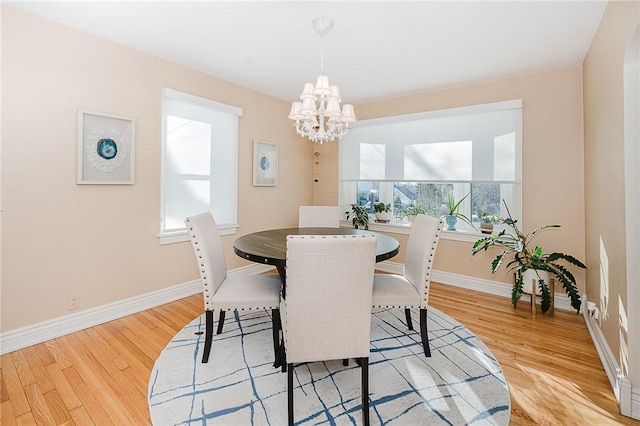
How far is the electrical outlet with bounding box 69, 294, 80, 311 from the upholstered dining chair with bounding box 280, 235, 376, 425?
2.13m

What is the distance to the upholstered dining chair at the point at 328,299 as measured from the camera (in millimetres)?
1469

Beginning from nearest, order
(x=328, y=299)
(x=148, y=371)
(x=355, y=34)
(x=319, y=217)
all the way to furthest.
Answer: (x=328, y=299)
(x=148, y=371)
(x=355, y=34)
(x=319, y=217)

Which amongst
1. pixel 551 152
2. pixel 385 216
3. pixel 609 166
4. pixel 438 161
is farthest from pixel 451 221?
pixel 609 166

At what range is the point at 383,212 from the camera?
4496 mm

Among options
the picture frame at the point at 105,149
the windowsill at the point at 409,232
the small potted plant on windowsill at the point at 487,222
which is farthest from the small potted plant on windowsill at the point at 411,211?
the picture frame at the point at 105,149

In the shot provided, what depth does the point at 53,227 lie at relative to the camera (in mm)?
2447

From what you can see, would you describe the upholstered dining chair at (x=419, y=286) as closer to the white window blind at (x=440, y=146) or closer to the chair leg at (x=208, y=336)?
the chair leg at (x=208, y=336)

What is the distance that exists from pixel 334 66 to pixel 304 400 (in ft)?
9.69

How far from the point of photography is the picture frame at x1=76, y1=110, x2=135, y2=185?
257 cm

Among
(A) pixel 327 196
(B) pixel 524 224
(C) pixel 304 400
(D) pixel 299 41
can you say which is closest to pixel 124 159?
(D) pixel 299 41

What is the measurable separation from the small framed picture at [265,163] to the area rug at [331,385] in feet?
7.24

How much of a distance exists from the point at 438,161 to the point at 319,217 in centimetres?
173

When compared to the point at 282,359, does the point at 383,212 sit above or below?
above

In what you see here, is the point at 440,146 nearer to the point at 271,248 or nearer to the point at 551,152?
the point at 551,152
